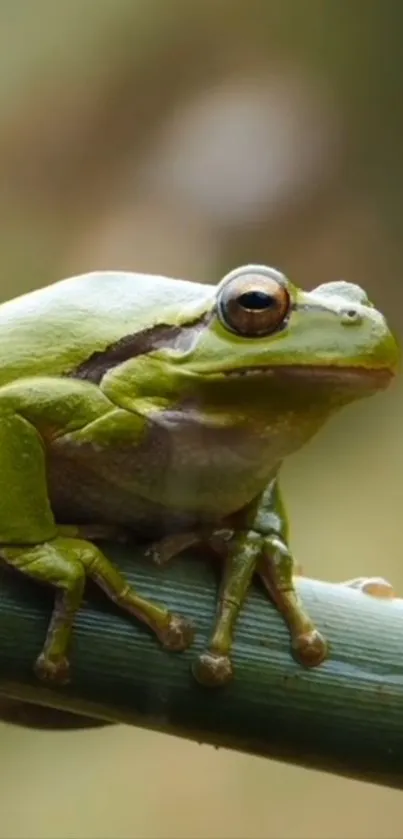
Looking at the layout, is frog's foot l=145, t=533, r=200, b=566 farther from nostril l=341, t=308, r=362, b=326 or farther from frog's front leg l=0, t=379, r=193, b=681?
nostril l=341, t=308, r=362, b=326

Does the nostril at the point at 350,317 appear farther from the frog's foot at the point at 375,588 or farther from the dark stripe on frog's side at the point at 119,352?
the frog's foot at the point at 375,588

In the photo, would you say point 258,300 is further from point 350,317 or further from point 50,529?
point 50,529

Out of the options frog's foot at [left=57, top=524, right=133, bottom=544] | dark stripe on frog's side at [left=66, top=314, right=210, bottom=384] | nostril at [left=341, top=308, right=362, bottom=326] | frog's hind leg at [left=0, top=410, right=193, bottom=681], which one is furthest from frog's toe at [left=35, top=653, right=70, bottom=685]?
nostril at [left=341, top=308, right=362, bottom=326]

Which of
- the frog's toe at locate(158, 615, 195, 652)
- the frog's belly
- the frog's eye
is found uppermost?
the frog's eye

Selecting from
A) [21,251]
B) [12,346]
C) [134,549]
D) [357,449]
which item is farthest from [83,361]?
[357,449]

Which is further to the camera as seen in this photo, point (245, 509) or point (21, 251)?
point (21, 251)

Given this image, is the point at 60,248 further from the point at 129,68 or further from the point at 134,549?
the point at 134,549
